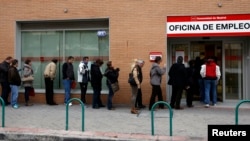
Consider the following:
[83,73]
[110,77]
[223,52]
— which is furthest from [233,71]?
[83,73]

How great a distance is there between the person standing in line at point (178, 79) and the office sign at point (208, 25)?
3.91 feet

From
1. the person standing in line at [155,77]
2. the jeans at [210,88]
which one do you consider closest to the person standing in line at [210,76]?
the jeans at [210,88]

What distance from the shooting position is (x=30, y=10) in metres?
13.6

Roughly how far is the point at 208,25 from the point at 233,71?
2.19 m

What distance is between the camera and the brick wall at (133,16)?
12.4 meters

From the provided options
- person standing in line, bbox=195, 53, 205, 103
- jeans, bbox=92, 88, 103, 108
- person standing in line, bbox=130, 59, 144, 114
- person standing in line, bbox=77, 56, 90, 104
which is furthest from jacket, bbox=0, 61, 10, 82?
person standing in line, bbox=195, 53, 205, 103

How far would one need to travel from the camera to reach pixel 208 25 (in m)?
12.4

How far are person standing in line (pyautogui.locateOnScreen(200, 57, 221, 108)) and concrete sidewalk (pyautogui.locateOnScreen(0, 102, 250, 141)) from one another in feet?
1.37

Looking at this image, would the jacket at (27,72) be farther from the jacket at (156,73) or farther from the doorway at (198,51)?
the doorway at (198,51)

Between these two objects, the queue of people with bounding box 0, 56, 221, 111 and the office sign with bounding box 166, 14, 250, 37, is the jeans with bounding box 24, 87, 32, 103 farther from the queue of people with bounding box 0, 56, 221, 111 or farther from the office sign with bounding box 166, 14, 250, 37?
the office sign with bounding box 166, 14, 250, 37

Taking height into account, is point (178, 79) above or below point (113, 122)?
above

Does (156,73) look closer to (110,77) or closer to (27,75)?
(110,77)

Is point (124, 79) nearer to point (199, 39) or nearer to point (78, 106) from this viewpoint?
point (78, 106)

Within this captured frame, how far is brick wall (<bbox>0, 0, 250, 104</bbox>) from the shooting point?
12.4 m
